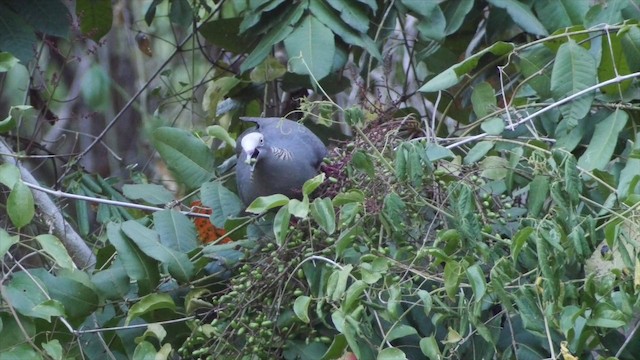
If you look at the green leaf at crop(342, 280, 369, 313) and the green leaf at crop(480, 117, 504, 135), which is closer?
the green leaf at crop(342, 280, 369, 313)

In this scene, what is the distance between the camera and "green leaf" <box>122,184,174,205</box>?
2.15 m

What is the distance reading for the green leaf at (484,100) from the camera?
7.03 ft

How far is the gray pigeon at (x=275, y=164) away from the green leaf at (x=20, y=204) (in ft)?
1.43

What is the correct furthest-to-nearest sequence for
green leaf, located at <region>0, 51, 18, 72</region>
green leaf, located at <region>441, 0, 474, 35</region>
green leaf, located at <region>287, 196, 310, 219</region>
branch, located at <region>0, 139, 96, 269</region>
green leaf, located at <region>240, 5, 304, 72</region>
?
green leaf, located at <region>441, 0, 474, 35</region>, green leaf, located at <region>240, 5, 304, 72</region>, branch, located at <region>0, 139, 96, 269</region>, green leaf, located at <region>0, 51, 18, 72</region>, green leaf, located at <region>287, 196, 310, 219</region>

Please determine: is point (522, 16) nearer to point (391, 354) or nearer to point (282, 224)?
point (282, 224)

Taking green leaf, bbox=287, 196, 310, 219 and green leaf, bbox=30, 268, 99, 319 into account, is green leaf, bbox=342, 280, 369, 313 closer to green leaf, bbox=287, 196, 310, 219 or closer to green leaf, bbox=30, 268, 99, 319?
green leaf, bbox=287, 196, 310, 219

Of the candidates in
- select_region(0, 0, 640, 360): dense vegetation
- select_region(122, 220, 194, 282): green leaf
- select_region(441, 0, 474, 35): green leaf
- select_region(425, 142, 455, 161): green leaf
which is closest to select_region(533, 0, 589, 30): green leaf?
select_region(0, 0, 640, 360): dense vegetation

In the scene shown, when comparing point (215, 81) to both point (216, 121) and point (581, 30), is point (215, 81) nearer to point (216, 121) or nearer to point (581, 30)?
point (216, 121)

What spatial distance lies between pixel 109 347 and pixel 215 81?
3.29 ft

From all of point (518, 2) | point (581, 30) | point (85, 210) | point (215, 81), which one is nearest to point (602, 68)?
point (581, 30)

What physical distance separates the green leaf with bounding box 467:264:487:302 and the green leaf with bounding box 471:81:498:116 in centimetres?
63

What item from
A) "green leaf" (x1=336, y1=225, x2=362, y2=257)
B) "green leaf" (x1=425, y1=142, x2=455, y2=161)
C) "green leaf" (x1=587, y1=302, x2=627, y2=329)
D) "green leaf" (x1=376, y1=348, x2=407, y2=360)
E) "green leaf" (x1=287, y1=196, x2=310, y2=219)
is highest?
"green leaf" (x1=287, y1=196, x2=310, y2=219)

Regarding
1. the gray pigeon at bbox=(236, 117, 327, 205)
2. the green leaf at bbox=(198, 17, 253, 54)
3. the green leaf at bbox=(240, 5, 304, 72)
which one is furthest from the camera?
the green leaf at bbox=(198, 17, 253, 54)

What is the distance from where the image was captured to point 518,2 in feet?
8.30
